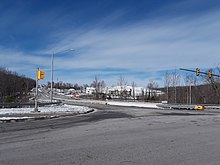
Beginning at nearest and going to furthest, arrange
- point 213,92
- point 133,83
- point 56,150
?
1. point 56,150
2. point 213,92
3. point 133,83

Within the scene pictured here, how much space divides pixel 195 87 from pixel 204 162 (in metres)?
81.3

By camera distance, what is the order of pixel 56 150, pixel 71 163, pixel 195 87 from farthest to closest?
pixel 195 87 < pixel 56 150 < pixel 71 163

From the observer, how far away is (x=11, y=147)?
26.7 feet

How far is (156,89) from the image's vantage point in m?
105

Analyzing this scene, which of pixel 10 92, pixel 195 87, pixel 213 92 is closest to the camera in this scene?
pixel 10 92

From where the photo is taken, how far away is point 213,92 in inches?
2911

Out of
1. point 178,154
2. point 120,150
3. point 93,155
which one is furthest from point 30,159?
point 178,154

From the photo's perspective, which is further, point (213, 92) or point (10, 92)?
point (213, 92)

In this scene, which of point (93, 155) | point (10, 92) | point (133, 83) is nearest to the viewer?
point (93, 155)

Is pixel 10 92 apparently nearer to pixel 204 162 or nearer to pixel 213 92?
pixel 213 92

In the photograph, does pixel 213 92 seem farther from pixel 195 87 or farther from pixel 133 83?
pixel 133 83

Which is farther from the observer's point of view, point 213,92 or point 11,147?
point 213,92

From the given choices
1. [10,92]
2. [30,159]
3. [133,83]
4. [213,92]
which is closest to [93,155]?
[30,159]

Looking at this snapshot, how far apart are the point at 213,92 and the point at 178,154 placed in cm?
7233
